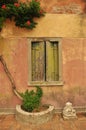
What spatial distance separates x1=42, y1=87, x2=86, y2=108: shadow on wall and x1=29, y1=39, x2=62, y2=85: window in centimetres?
47

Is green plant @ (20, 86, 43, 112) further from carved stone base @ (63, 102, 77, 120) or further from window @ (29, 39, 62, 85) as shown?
carved stone base @ (63, 102, 77, 120)

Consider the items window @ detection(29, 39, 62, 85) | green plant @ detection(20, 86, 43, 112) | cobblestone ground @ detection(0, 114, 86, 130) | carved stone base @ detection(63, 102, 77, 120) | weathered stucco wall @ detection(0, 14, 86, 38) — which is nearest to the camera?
cobblestone ground @ detection(0, 114, 86, 130)

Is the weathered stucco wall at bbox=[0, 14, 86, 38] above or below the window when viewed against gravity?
above

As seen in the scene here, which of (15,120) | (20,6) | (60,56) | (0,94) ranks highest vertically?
(20,6)

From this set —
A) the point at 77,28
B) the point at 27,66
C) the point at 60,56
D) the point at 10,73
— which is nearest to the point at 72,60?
the point at 60,56

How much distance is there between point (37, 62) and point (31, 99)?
4.68 ft

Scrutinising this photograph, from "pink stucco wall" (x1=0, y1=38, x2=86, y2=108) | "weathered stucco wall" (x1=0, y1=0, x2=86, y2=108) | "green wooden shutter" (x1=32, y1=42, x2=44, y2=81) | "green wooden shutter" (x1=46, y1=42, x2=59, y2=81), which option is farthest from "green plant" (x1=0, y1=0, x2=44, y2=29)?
"green wooden shutter" (x1=46, y1=42, x2=59, y2=81)

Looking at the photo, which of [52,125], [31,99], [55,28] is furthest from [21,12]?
[52,125]

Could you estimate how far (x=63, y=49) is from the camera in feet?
25.1

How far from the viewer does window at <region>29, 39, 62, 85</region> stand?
7656 millimetres

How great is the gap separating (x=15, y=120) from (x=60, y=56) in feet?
8.65

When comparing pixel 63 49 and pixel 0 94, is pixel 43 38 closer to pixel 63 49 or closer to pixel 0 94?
pixel 63 49

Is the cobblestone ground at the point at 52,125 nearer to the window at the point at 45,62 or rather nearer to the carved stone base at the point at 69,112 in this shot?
the carved stone base at the point at 69,112

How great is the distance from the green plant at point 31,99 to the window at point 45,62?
1.67ft
